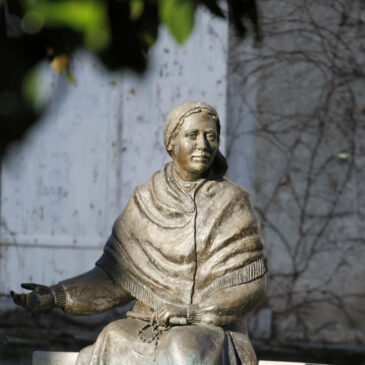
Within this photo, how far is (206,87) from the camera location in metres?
6.86

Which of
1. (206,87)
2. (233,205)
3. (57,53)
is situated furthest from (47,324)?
(57,53)

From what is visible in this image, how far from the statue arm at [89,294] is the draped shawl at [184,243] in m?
0.06

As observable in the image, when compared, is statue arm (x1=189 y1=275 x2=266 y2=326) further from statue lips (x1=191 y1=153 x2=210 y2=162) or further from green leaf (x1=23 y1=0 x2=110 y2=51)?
green leaf (x1=23 y1=0 x2=110 y2=51)

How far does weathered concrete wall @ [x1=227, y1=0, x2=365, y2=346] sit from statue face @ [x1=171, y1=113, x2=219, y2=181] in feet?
11.8

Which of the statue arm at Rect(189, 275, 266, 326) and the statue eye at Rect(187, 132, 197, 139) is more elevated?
the statue eye at Rect(187, 132, 197, 139)

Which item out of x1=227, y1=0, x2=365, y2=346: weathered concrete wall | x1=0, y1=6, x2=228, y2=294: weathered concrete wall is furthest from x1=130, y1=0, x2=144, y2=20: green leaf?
x1=227, y1=0, x2=365, y2=346: weathered concrete wall

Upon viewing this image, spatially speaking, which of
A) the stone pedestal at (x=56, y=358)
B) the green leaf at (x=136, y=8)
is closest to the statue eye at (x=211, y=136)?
the stone pedestal at (x=56, y=358)

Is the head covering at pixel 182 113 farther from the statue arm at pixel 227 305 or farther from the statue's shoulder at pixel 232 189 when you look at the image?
the statue arm at pixel 227 305

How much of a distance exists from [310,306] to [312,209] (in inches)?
36.0

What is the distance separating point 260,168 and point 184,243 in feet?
12.3

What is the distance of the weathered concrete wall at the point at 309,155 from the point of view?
7.32 meters

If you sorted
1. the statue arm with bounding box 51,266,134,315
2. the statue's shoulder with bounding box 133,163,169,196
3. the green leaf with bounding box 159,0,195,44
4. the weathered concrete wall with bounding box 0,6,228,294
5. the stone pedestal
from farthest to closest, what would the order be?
the weathered concrete wall with bounding box 0,6,228,294 < the stone pedestal < the statue's shoulder with bounding box 133,163,169,196 < the statue arm with bounding box 51,266,134,315 < the green leaf with bounding box 159,0,195,44

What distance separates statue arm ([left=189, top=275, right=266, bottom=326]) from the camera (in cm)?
362

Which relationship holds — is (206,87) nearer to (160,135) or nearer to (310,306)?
(160,135)
